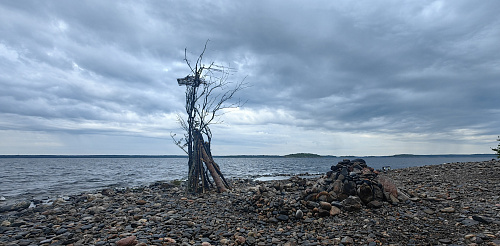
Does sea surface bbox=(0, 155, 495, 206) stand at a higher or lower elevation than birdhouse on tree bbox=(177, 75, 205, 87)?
lower

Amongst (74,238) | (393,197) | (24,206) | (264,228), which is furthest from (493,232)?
(24,206)

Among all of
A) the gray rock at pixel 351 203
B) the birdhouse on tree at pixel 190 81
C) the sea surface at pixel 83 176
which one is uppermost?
the birdhouse on tree at pixel 190 81

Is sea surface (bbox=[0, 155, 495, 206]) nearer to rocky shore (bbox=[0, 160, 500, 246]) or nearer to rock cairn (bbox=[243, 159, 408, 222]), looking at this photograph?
rocky shore (bbox=[0, 160, 500, 246])

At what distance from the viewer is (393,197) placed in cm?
815

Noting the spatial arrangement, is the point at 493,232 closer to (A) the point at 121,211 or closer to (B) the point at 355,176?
(B) the point at 355,176

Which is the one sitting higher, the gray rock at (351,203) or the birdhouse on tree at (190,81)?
the birdhouse on tree at (190,81)

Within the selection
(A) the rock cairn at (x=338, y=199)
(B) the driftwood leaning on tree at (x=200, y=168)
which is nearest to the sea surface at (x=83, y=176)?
(B) the driftwood leaning on tree at (x=200, y=168)

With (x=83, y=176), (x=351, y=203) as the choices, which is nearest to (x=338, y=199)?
(x=351, y=203)

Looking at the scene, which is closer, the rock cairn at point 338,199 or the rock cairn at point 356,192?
the rock cairn at point 338,199

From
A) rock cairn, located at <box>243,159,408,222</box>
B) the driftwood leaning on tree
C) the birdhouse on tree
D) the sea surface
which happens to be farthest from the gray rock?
the sea surface

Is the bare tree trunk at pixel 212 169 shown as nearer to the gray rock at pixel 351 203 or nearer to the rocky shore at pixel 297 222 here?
the rocky shore at pixel 297 222

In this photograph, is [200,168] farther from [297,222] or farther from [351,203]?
[351,203]

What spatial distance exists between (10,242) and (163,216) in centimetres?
379

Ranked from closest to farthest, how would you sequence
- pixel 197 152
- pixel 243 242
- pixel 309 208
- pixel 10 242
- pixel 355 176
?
1. pixel 243 242
2. pixel 10 242
3. pixel 309 208
4. pixel 355 176
5. pixel 197 152
